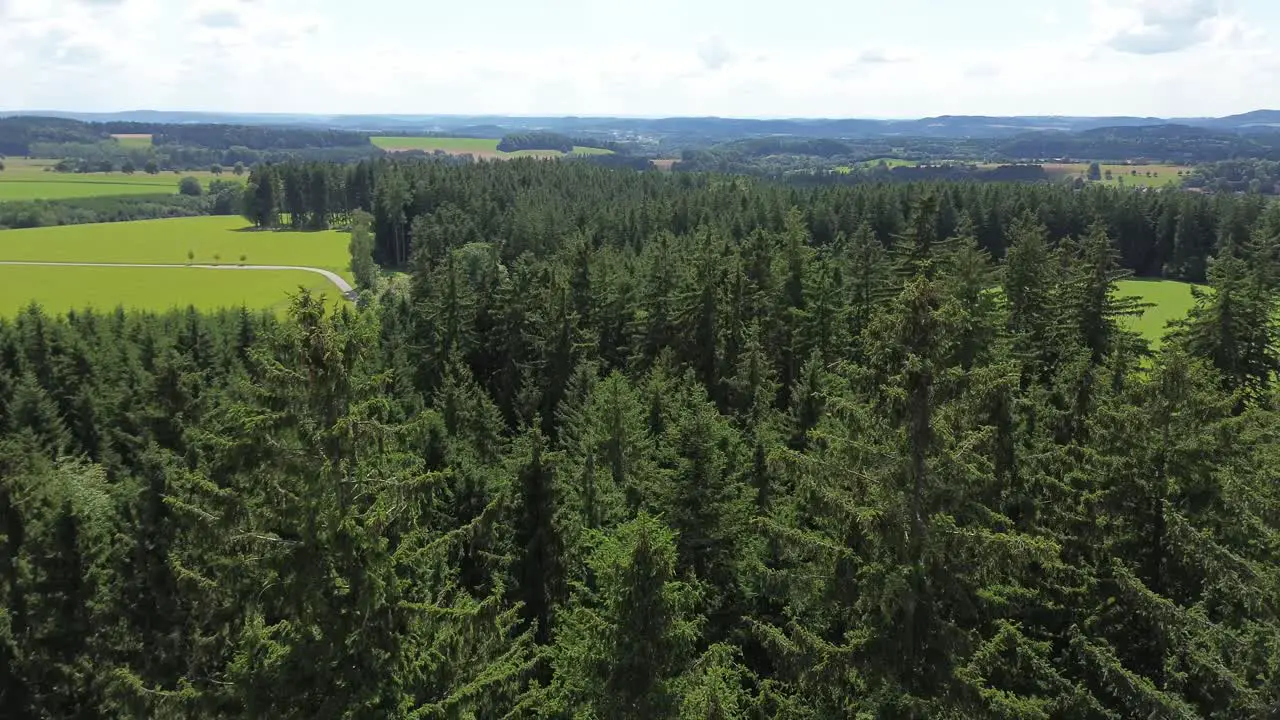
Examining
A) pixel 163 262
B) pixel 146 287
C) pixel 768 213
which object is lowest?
pixel 146 287

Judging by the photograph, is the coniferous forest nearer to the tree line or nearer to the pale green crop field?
the tree line

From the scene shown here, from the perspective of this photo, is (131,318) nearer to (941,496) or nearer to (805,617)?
(805,617)

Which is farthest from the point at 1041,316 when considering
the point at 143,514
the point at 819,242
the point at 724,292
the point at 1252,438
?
the point at 819,242

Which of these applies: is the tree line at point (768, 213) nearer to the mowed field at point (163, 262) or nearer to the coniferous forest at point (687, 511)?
the mowed field at point (163, 262)

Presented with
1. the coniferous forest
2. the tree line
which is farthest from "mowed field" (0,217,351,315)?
the coniferous forest

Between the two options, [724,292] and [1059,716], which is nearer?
[1059,716]

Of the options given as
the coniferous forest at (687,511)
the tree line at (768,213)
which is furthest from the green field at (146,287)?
the coniferous forest at (687,511)

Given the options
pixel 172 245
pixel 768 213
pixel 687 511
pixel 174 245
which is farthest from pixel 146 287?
pixel 687 511

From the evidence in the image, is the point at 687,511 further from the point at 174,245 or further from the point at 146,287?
the point at 174,245
